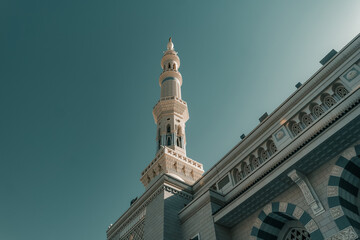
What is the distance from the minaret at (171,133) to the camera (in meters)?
20.9

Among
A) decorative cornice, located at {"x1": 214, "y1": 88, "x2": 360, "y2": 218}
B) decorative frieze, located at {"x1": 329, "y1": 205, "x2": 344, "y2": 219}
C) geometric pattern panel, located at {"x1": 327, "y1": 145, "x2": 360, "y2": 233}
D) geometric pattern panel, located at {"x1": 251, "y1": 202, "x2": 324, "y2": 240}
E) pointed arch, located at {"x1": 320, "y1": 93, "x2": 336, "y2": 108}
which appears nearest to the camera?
decorative frieze, located at {"x1": 329, "y1": 205, "x2": 344, "y2": 219}

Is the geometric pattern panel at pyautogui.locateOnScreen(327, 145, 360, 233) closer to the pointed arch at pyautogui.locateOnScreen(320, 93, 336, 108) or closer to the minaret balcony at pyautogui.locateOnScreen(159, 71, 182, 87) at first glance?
the pointed arch at pyautogui.locateOnScreen(320, 93, 336, 108)

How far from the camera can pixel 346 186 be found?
1041cm

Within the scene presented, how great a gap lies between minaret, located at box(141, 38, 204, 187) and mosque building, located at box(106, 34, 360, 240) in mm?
2961

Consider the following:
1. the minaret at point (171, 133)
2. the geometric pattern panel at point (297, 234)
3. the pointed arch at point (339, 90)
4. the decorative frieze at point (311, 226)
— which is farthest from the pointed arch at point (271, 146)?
the minaret at point (171, 133)

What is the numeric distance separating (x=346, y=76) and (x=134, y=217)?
44.3 feet

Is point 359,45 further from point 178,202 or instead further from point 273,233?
point 178,202

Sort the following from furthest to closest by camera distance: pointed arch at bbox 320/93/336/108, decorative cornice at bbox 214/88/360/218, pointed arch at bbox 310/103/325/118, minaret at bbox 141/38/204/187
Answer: minaret at bbox 141/38/204/187, pointed arch at bbox 310/103/325/118, pointed arch at bbox 320/93/336/108, decorative cornice at bbox 214/88/360/218

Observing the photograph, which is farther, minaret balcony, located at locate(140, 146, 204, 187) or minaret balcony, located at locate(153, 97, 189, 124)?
minaret balcony, located at locate(153, 97, 189, 124)

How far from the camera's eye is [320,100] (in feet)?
44.7

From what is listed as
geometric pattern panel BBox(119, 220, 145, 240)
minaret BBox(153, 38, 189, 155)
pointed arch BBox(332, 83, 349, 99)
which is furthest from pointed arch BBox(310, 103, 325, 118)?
minaret BBox(153, 38, 189, 155)

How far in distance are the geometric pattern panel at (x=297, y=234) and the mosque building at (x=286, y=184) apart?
4 centimetres

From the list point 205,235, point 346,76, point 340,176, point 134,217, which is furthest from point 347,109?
point 134,217

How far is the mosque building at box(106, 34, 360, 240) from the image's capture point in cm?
1042
